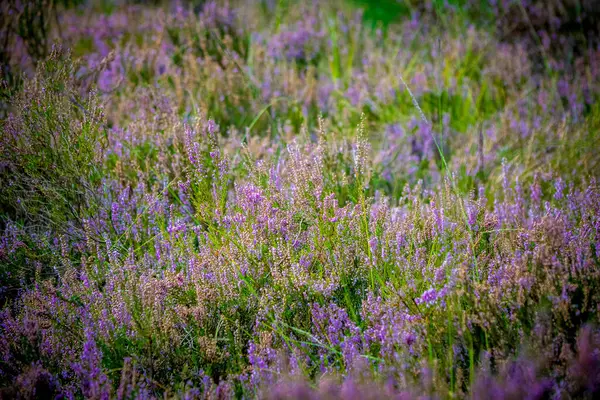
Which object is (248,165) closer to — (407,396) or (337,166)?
(337,166)

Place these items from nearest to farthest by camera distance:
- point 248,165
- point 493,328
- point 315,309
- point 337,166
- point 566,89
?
point 493,328
point 315,309
point 248,165
point 337,166
point 566,89

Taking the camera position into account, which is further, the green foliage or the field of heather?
the green foliage

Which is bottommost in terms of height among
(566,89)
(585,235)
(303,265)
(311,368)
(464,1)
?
(311,368)

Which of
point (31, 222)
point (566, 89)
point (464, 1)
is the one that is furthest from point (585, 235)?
point (464, 1)

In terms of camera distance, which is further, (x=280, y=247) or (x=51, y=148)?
(x=51, y=148)

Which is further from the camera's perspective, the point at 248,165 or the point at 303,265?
the point at 248,165

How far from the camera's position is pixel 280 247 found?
1.99m

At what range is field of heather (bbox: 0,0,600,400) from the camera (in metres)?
1.62

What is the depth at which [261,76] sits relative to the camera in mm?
3861

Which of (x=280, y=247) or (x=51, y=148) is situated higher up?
(x=51, y=148)

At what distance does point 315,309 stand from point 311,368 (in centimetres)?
23

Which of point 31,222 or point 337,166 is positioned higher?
point 337,166

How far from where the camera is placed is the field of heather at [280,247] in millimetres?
1616

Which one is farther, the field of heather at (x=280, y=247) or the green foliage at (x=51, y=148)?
the green foliage at (x=51, y=148)
